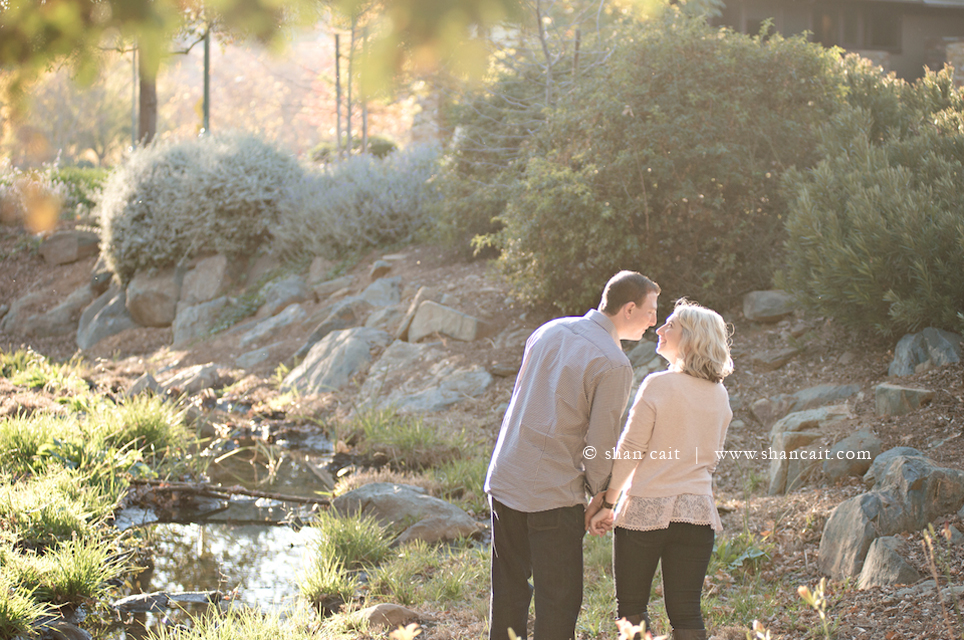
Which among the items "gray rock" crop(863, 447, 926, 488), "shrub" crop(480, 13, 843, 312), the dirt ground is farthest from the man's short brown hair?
"shrub" crop(480, 13, 843, 312)

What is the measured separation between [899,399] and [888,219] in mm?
1425

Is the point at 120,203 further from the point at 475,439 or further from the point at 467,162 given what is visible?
the point at 475,439

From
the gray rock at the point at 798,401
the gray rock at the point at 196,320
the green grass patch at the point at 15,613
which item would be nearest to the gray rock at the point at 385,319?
the gray rock at the point at 196,320

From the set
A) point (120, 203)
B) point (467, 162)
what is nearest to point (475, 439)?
point (467, 162)

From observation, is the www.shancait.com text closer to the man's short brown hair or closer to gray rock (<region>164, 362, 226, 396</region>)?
the man's short brown hair

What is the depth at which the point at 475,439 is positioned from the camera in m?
7.55

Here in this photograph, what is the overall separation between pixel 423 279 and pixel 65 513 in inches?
271

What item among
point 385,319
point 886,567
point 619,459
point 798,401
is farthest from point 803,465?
point 385,319

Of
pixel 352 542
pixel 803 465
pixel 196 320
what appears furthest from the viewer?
pixel 196 320

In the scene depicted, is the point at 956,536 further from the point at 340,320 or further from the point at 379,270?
the point at 379,270

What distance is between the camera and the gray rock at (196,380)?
10094mm

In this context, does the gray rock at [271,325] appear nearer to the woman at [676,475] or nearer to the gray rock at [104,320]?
the gray rock at [104,320]

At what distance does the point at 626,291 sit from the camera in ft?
10.1

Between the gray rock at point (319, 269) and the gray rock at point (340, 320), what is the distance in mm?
1532
